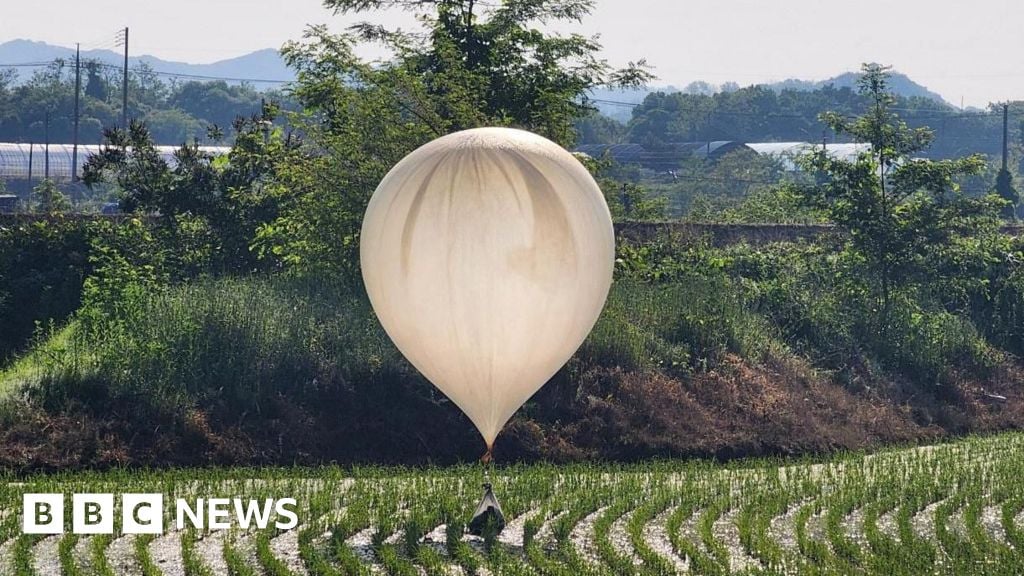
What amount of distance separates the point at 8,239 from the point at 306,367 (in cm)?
1250

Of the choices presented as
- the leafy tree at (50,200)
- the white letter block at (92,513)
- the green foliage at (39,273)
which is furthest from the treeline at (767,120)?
the white letter block at (92,513)

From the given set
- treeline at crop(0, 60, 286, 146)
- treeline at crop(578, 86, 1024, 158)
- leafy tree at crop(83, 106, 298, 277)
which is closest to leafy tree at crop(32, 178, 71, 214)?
leafy tree at crop(83, 106, 298, 277)

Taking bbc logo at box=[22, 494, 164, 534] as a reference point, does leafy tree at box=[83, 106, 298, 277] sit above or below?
above

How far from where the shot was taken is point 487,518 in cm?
1510

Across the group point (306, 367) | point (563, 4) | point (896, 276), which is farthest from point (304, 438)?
point (896, 276)

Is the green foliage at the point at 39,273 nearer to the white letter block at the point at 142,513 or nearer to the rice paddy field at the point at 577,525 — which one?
the rice paddy field at the point at 577,525

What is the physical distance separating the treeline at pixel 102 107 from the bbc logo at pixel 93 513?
3440 inches

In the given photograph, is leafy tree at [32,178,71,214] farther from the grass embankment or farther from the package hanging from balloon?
the package hanging from balloon

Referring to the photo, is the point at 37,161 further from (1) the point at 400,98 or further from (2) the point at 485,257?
(2) the point at 485,257

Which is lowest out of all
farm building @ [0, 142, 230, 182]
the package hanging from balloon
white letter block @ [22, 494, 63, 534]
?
farm building @ [0, 142, 230, 182]

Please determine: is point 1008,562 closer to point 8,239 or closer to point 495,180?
point 495,180

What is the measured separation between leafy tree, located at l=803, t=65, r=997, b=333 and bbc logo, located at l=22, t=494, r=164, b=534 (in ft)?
58.6

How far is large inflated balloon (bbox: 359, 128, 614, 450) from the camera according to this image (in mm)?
13891

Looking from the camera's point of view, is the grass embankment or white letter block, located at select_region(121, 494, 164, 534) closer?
white letter block, located at select_region(121, 494, 164, 534)
